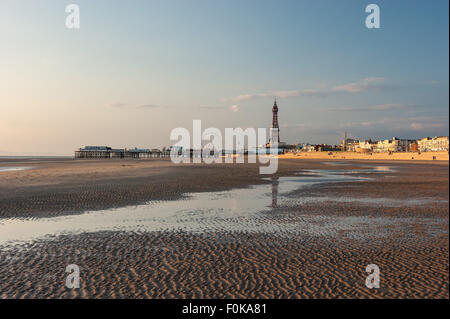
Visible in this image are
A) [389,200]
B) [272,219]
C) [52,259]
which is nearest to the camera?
[52,259]

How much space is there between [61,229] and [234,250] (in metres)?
6.29

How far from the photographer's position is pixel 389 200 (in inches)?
645

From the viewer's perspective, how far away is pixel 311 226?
11.0 m

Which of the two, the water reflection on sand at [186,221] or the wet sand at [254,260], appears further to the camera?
the water reflection on sand at [186,221]

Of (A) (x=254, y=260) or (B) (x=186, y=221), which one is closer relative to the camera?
(A) (x=254, y=260)

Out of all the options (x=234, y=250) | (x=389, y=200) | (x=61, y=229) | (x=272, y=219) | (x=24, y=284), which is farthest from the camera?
(x=389, y=200)

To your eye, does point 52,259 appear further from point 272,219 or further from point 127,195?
point 127,195

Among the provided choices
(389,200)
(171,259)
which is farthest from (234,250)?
(389,200)

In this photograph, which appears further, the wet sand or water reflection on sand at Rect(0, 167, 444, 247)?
water reflection on sand at Rect(0, 167, 444, 247)

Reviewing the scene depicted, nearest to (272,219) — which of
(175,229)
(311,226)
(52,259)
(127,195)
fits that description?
(311,226)
